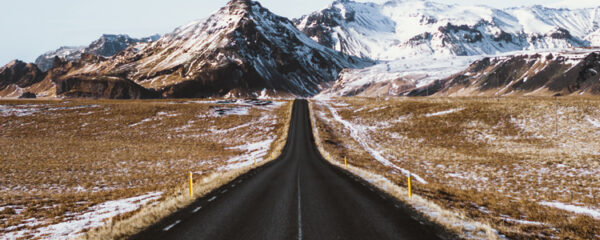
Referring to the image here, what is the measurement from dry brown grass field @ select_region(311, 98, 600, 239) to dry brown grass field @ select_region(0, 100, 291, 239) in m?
14.5

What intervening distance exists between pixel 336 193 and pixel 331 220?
16.0 ft

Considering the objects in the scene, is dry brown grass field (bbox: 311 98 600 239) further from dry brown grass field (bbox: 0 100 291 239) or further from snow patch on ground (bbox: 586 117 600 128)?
dry brown grass field (bbox: 0 100 291 239)

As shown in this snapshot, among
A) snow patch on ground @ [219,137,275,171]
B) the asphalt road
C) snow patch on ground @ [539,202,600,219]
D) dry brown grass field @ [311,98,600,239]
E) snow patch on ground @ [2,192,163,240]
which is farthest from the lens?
snow patch on ground @ [219,137,275,171]

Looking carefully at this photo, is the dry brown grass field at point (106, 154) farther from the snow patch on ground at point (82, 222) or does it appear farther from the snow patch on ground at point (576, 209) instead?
the snow patch on ground at point (576, 209)

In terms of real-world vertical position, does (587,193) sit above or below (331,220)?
below

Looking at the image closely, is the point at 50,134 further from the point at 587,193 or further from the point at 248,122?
the point at 587,193

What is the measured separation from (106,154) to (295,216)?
38.0m

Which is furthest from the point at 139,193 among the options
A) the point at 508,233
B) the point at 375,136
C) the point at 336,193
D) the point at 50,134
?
the point at 50,134

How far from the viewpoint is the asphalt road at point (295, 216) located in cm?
992

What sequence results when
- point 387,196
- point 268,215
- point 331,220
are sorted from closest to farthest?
point 331,220, point 268,215, point 387,196

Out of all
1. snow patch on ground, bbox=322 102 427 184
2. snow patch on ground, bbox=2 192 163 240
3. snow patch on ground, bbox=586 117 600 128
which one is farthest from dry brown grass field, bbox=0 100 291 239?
snow patch on ground, bbox=586 117 600 128

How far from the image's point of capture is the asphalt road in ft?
32.6

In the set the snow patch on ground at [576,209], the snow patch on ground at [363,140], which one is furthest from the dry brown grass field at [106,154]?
the snow patch on ground at [576,209]

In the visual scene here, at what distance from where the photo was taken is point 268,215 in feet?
39.1
